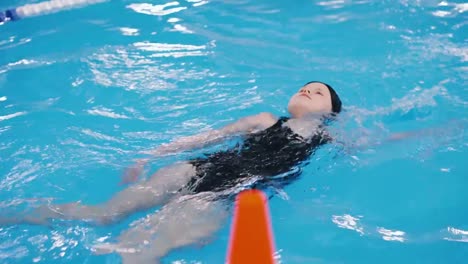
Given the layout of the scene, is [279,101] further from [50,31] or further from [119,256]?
[50,31]

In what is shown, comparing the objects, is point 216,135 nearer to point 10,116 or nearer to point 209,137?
point 209,137

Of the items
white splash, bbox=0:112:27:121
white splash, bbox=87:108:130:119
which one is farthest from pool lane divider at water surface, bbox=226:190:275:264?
white splash, bbox=0:112:27:121

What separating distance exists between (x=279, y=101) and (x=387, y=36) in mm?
1626

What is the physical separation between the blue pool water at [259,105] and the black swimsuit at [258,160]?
0.54 ft

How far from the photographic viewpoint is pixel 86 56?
5.06m

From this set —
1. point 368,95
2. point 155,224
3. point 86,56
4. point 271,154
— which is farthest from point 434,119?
point 86,56

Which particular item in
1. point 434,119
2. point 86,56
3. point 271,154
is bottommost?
point 434,119

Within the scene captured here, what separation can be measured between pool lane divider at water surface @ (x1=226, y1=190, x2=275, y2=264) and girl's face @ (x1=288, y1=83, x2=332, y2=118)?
2.02 metres

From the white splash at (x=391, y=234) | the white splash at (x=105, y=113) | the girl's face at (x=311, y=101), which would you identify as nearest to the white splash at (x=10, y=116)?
the white splash at (x=105, y=113)

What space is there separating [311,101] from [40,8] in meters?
4.22

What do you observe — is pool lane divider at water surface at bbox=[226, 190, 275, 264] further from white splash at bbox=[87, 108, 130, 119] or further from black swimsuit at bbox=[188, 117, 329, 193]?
white splash at bbox=[87, 108, 130, 119]

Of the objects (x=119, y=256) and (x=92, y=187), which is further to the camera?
(x=92, y=187)

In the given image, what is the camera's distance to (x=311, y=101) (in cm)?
351

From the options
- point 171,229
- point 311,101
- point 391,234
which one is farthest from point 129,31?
point 391,234
